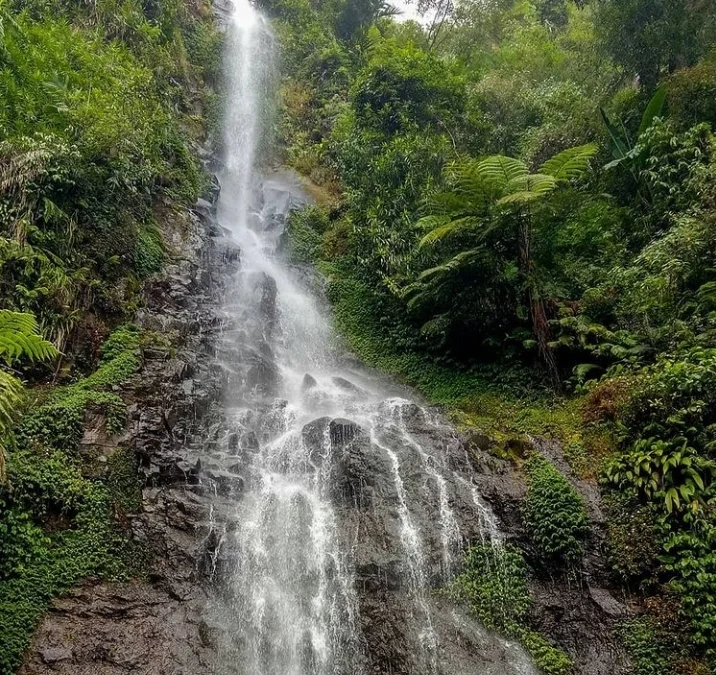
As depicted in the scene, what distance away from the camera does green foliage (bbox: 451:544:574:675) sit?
692 cm

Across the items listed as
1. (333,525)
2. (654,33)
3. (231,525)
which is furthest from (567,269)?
(231,525)

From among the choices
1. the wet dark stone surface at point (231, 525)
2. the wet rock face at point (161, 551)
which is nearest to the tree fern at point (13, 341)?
the wet rock face at point (161, 551)

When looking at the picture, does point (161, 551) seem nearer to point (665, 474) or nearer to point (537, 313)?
point (665, 474)

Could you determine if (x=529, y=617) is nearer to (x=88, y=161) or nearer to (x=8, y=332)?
(x=8, y=332)

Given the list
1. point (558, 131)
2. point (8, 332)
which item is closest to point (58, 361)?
point (8, 332)

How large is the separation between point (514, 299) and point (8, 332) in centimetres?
884

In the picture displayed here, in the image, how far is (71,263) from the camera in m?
11.0

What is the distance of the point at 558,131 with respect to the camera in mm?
14812

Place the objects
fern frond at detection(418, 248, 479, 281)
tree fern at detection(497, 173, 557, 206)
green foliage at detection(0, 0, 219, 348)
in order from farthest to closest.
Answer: fern frond at detection(418, 248, 479, 281) → green foliage at detection(0, 0, 219, 348) → tree fern at detection(497, 173, 557, 206)

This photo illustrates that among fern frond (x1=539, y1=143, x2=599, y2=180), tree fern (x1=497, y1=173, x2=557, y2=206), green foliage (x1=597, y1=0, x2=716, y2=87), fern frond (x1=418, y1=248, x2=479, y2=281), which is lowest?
fern frond (x1=418, y1=248, x2=479, y2=281)

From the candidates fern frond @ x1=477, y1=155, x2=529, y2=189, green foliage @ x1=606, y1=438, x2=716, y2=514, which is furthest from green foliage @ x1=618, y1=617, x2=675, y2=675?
fern frond @ x1=477, y1=155, x2=529, y2=189

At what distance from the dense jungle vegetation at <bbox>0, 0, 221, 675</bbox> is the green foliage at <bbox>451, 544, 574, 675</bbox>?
456cm

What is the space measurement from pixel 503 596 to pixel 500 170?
24.1 feet

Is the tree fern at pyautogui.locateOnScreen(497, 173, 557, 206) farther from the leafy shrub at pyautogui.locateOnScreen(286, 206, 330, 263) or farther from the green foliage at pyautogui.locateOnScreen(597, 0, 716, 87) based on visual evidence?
the leafy shrub at pyautogui.locateOnScreen(286, 206, 330, 263)
